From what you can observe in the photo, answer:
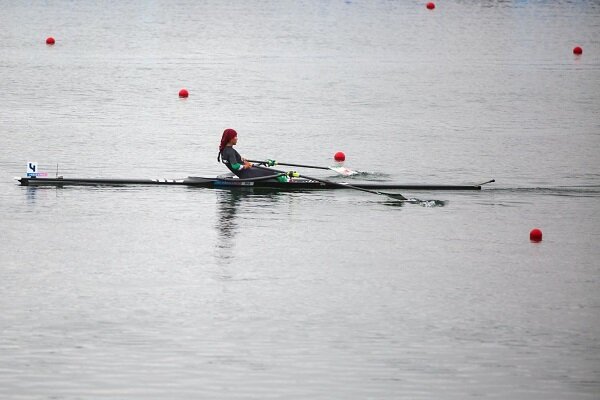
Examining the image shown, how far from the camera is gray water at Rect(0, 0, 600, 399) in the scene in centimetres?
1129

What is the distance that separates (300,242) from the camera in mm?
16094

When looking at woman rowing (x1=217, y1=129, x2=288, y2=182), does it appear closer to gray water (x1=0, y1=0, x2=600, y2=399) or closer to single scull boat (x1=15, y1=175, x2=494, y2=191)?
single scull boat (x1=15, y1=175, x2=494, y2=191)

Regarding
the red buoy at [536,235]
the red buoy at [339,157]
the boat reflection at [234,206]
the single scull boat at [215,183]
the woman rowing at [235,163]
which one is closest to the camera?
the boat reflection at [234,206]

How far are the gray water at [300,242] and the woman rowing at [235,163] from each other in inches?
13.4

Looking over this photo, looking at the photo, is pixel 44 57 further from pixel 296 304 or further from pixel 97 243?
pixel 296 304

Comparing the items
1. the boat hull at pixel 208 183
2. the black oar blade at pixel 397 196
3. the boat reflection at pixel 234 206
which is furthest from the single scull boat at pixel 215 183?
the black oar blade at pixel 397 196

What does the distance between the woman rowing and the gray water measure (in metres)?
0.34

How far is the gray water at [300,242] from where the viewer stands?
1129 cm

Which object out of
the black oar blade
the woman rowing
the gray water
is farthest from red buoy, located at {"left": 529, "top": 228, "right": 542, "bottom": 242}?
the woman rowing

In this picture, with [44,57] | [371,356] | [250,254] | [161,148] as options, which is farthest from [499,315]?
[44,57]

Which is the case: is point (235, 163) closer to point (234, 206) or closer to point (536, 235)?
point (234, 206)

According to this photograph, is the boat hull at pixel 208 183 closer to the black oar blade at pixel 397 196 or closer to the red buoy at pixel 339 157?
the black oar blade at pixel 397 196

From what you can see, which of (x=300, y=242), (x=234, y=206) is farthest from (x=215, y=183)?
(x=300, y=242)

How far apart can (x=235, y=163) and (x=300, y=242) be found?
3.06m
